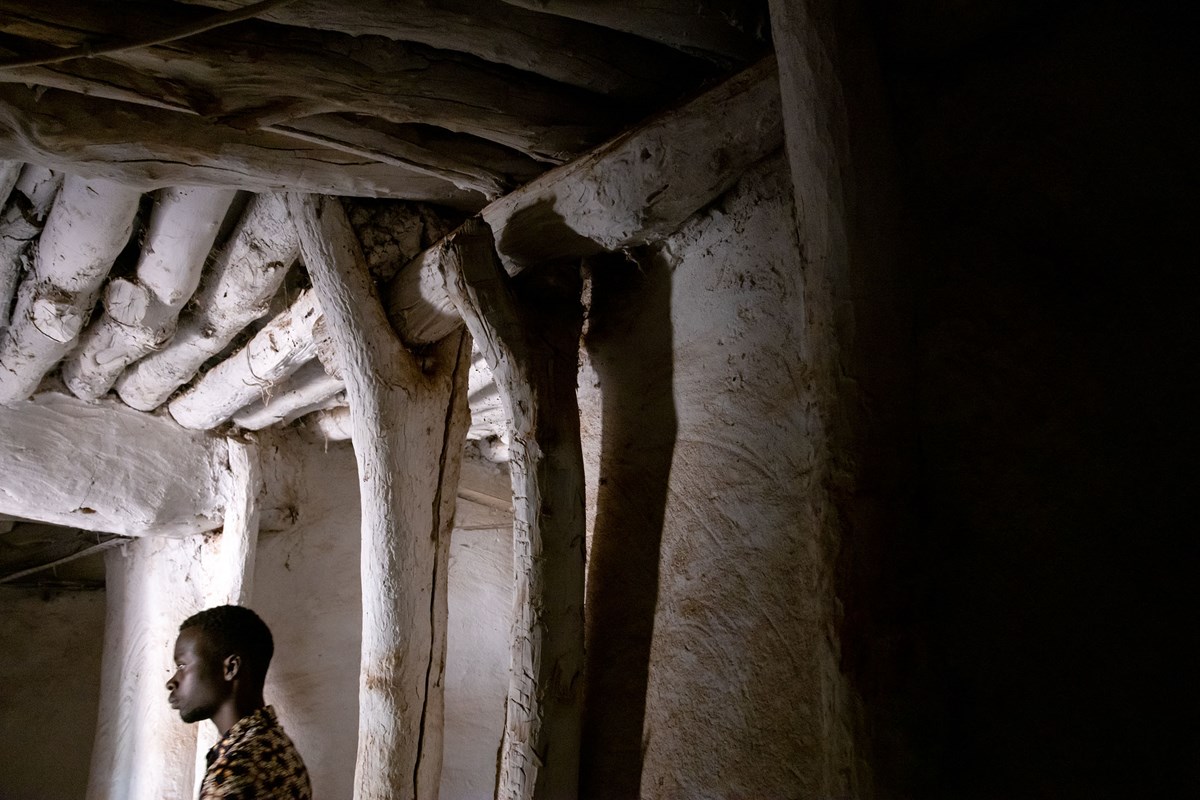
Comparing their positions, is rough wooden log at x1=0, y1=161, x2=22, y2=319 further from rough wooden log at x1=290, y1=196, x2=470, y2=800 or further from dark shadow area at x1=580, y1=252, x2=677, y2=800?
dark shadow area at x1=580, y1=252, x2=677, y2=800

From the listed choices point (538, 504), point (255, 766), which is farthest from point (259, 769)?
point (538, 504)

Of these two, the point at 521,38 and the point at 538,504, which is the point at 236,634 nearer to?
the point at 538,504

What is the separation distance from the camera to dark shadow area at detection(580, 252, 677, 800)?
123 centimetres

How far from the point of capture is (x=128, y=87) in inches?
43.3

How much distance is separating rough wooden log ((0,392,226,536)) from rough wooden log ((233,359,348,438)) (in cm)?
23

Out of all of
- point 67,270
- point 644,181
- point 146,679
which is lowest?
point 146,679

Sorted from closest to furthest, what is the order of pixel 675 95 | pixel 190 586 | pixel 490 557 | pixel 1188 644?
pixel 1188 644 < pixel 675 95 < pixel 190 586 < pixel 490 557

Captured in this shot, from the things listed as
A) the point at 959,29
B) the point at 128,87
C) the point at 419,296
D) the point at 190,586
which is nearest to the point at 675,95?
the point at 959,29

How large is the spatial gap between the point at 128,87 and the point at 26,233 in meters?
0.98

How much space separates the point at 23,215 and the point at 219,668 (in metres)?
1.12

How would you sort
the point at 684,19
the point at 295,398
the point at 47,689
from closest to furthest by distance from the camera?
the point at 684,19 < the point at 295,398 < the point at 47,689

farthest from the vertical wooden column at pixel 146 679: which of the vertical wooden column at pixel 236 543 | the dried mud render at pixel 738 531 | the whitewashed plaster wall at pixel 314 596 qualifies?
the dried mud render at pixel 738 531

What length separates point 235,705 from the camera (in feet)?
6.28

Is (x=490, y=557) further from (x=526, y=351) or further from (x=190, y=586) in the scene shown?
(x=526, y=351)
